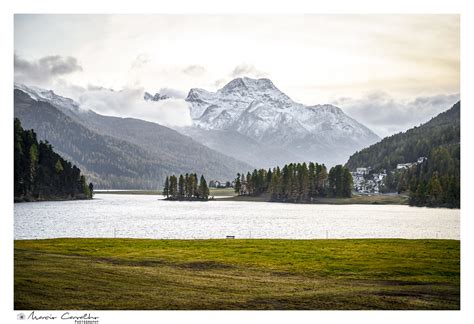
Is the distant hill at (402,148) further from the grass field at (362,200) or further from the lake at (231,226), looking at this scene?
the lake at (231,226)

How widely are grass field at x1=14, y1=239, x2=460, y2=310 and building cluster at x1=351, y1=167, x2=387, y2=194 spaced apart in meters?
79.3

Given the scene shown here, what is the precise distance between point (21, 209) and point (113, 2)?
44.3 metres

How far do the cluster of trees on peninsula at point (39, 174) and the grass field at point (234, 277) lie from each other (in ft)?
A: 97.4

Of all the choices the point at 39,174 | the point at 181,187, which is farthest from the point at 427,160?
the point at 39,174

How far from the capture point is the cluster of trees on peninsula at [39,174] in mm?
65294

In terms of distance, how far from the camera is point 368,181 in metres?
120

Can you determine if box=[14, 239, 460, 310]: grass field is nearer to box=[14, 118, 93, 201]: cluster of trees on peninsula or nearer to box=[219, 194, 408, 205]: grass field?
box=[14, 118, 93, 201]: cluster of trees on peninsula

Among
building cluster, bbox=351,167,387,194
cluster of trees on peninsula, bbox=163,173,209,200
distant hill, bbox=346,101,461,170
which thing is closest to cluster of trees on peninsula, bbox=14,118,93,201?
cluster of trees on peninsula, bbox=163,173,209,200

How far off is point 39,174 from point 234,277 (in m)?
59.3

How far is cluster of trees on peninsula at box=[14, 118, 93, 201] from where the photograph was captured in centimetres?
6529

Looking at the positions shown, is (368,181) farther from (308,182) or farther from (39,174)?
(39,174)
